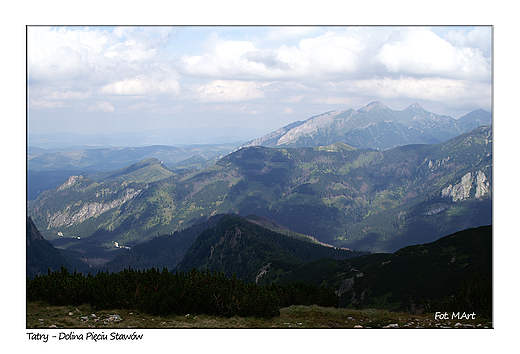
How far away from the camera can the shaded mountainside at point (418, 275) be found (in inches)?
4299

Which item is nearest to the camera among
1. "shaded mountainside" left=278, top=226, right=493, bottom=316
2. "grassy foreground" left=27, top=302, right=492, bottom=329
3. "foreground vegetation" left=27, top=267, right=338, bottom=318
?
"grassy foreground" left=27, top=302, right=492, bottom=329

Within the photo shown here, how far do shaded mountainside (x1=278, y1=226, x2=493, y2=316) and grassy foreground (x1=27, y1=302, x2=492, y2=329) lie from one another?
65043 millimetres

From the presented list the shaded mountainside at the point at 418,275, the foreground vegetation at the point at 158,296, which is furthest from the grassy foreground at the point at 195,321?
the shaded mountainside at the point at 418,275

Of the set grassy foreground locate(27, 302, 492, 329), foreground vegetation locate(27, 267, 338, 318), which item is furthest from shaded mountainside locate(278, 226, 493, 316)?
foreground vegetation locate(27, 267, 338, 318)

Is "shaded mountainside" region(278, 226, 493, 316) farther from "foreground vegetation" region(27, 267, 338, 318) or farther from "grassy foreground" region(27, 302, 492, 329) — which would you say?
"foreground vegetation" region(27, 267, 338, 318)

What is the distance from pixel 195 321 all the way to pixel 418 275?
355 ft

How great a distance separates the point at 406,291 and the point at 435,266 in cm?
1769

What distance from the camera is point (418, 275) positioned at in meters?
123

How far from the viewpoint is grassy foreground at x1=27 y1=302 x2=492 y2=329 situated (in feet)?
115

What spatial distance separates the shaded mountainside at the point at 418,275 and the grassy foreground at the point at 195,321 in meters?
65.0

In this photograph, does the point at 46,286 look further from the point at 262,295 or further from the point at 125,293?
the point at 262,295

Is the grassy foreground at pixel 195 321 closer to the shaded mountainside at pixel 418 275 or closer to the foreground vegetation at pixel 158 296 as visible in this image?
the foreground vegetation at pixel 158 296

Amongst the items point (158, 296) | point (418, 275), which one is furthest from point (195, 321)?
point (418, 275)

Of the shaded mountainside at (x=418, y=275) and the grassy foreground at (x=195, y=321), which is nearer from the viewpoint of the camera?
the grassy foreground at (x=195, y=321)
